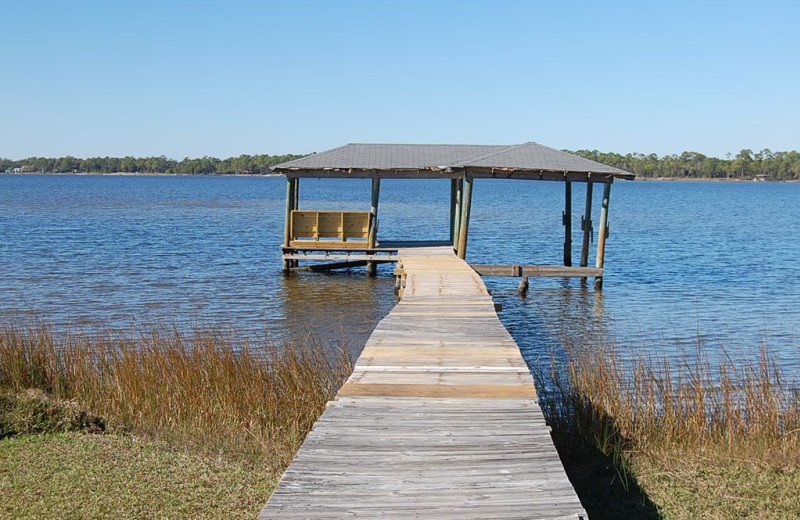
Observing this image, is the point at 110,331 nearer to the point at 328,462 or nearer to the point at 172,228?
the point at 328,462

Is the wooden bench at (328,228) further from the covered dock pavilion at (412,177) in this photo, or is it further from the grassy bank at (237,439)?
the grassy bank at (237,439)

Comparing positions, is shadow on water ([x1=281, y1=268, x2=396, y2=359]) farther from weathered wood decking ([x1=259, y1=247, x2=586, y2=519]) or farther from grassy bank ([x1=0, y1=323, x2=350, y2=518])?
weathered wood decking ([x1=259, y1=247, x2=586, y2=519])

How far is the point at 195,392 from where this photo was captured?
27.3 feet

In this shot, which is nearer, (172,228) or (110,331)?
(110,331)

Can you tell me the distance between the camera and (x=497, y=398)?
6289 millimetres

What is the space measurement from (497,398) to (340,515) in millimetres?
2408

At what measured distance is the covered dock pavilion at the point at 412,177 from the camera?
20.3 m

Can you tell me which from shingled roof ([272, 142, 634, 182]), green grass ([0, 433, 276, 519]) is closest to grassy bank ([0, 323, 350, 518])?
green grass ([0, 433, 276, 519])

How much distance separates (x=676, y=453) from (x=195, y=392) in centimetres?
428

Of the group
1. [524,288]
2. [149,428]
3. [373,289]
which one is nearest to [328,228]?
[373,289]

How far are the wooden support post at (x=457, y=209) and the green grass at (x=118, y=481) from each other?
49.3ft

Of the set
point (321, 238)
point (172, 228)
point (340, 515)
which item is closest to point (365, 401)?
point (340, 515)

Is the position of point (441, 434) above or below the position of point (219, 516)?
above

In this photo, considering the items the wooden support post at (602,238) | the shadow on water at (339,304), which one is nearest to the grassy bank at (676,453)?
the shadow on water at (339,304)
